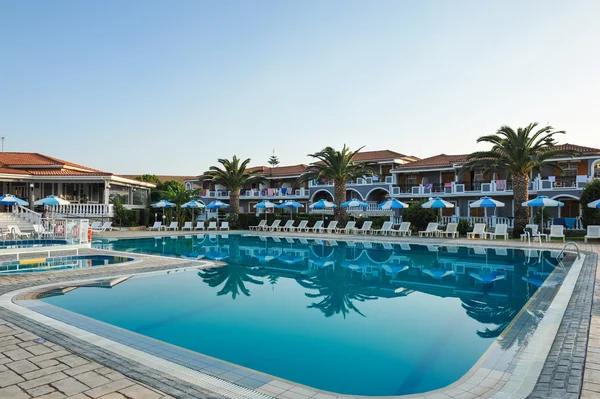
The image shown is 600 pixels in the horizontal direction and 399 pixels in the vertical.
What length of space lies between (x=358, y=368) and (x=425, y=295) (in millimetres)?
4715

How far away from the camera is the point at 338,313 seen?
781cm

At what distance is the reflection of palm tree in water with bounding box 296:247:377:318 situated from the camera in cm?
824

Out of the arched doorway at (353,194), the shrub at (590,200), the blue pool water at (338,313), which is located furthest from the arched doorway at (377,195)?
the blue pool water at (338,313)

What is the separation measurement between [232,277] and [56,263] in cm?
636

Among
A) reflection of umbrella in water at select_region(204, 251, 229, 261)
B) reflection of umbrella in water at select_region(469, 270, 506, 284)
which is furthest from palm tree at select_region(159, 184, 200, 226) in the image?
reflection of umbrella in water at select_region(469, 270, 506, 284)

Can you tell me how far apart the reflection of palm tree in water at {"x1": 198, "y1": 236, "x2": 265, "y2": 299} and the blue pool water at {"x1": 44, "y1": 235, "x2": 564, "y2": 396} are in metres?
0.03

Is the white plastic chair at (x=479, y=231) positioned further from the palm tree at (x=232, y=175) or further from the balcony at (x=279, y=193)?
the balcony at (x=279, y=193)

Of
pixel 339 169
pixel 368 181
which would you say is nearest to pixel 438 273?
pixel 339 169

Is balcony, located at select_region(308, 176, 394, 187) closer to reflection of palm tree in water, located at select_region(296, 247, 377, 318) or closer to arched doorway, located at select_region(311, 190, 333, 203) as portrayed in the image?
arched doorway, located at select_region(311, 190, 333, 203)

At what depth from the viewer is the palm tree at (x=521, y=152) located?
2189 centimetres

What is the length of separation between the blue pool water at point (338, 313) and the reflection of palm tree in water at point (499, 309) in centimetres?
3

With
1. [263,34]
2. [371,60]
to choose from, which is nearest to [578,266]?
[371,60]

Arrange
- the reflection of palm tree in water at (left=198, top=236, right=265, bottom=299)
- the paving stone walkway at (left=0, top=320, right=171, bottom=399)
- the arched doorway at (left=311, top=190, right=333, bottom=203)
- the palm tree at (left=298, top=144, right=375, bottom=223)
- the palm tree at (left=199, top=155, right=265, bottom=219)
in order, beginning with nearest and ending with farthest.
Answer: the paving stone walkway at (left=0, top=320, right=171, bottom=399), the reflection of palm tree in water at (left=198, top=236, right=265, bottom=299), the palm tree at (left=298, top=144, right=375, bottom=223), the palm tree at (left=199, top=155, right=265, bottom=219), the arched doorway at (left=311, top=190, right=333, bottom=203)

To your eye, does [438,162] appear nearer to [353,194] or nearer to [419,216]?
[353,194]
